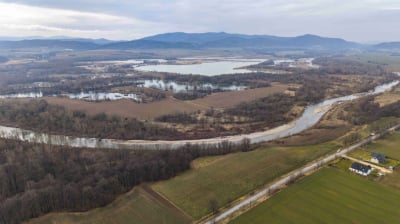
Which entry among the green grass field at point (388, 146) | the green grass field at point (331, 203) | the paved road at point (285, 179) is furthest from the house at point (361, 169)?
the green grass field at point (388, 146)

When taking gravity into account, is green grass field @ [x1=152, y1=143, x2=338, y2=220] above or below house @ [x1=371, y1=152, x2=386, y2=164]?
below

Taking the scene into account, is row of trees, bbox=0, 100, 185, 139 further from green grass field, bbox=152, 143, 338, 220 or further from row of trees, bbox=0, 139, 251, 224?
green grass field, bbox=152, 143, 338, 220

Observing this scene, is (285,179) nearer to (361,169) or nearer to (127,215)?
(361,169)

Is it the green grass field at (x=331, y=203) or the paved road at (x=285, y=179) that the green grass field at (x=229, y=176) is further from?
the green grass field at (x=331, y=203)

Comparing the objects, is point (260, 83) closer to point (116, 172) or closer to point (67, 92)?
point (67, 92)

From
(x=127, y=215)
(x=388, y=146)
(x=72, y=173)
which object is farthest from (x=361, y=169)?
(x=72, y=173)

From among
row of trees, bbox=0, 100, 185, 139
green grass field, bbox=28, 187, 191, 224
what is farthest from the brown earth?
green grass field, bbox=28, 187, 191, 224

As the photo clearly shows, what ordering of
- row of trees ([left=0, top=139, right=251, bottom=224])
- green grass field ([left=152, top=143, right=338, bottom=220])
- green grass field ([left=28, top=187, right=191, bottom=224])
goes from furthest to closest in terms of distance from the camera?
green grass field ([left=152, top=143, right=338, bottom=220]), row of trees ([left=0, top=139, right=251, bottom=224]), green grass field ([left=28, top=187, right=191, bottom=224])
